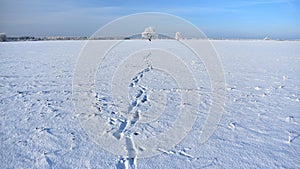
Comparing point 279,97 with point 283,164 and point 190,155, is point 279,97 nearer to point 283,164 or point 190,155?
point 283,164

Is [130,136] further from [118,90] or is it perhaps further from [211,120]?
[118,90]

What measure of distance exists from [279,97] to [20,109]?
6.74 metres

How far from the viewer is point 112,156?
11.7ft

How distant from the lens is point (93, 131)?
441 centimetres

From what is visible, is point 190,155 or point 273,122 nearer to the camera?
point 190,155

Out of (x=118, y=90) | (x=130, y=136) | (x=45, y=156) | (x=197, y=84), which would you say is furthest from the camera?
(x=197, y=84)

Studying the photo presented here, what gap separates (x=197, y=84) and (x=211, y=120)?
3.74m

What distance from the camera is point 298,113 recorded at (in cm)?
565

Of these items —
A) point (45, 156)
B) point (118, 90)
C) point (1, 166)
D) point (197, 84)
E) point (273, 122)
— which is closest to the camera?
point (1, 166)

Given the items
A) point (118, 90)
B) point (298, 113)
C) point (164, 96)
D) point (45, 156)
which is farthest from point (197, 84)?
point (45, 156)

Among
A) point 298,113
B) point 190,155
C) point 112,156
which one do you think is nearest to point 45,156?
point 112,156

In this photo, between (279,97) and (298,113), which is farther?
(279,97)

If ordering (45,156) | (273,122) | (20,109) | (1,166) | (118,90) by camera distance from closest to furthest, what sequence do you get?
(1,166) → (45,156) → (273,122) → (20,109) → (118,90)

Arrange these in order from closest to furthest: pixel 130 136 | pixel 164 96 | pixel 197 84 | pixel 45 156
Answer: pixel 45 156 < pixel 130 136 < pixel 164 96 < pixel 197 84
